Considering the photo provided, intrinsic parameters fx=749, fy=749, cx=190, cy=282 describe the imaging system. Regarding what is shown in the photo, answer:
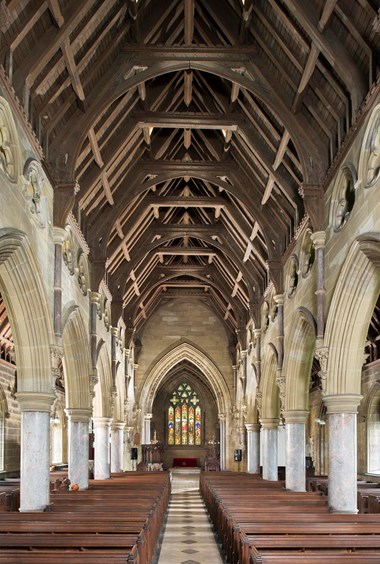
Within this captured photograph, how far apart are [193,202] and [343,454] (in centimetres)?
1101

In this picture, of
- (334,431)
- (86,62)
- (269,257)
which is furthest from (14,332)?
(269,257)

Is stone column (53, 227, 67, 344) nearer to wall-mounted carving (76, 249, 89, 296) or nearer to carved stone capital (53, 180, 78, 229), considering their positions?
carved stone capital (53, 180, 78, 229)

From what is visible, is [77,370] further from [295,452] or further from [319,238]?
[319,238]

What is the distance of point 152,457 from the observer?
3900 cm

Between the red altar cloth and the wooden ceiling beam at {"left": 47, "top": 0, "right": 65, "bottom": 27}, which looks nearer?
the wooden ceiling beam at {"left": 47, "top": 0, "right": 65, "bottom": 27}

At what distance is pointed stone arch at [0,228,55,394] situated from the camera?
1244 cm

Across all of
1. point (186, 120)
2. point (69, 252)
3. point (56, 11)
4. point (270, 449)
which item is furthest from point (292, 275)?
point (56, 11)

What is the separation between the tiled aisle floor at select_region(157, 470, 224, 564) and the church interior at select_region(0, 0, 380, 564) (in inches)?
16.9

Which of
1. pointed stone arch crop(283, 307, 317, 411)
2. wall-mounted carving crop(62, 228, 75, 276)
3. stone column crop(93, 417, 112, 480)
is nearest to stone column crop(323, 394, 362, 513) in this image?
pointed stone arch crop(283, 307, 317, 411)

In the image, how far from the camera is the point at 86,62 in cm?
1355

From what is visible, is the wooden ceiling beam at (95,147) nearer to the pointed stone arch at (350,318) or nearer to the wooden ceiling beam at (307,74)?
the wooden ceiling beam at (307,74)

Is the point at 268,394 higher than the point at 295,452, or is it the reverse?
the point at 268,394

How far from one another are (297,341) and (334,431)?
4.50m

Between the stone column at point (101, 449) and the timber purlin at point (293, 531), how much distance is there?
8.71m
